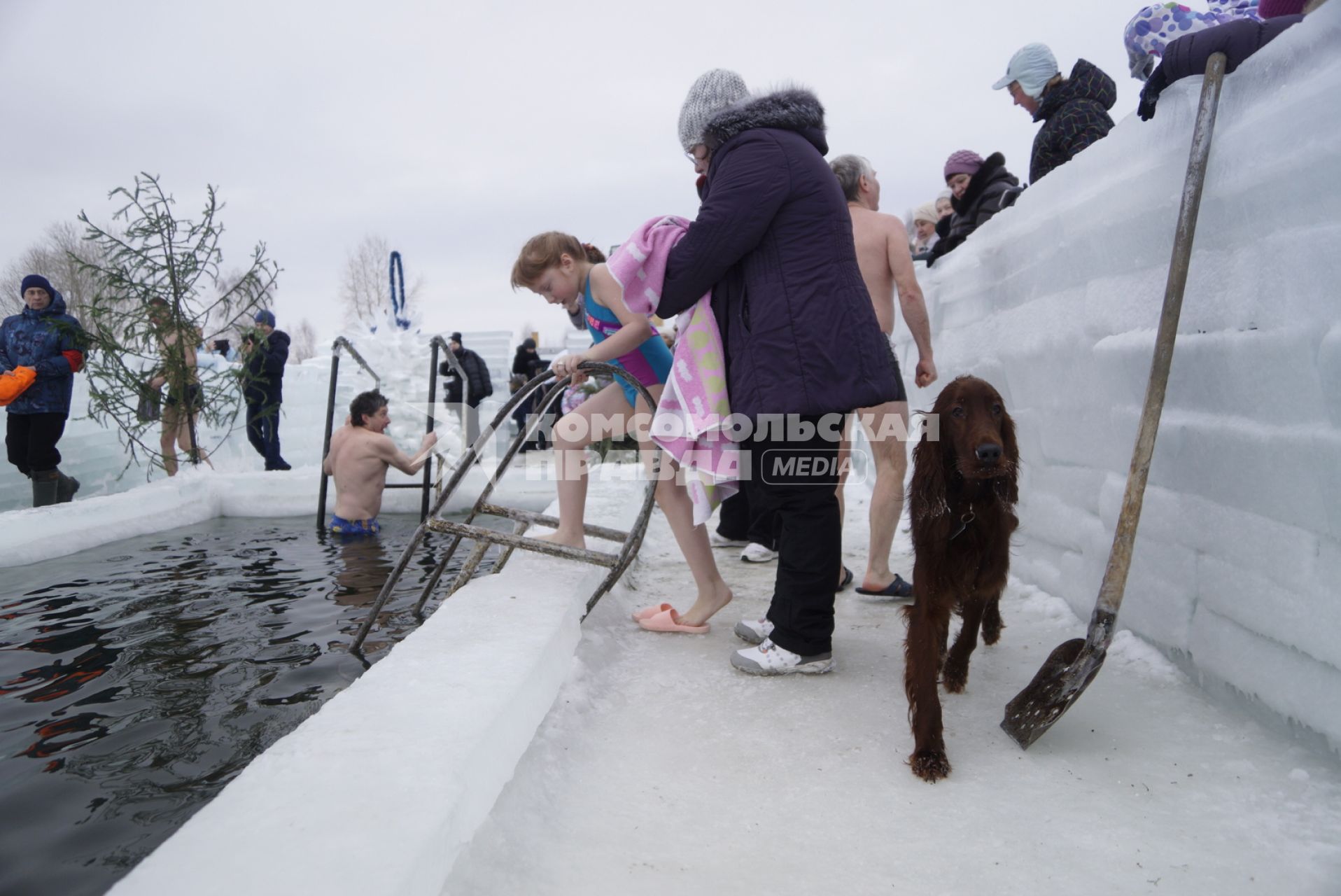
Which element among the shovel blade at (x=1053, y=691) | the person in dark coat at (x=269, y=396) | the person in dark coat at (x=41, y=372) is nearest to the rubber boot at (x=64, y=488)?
the person in dark coat at (x=41, y=372)

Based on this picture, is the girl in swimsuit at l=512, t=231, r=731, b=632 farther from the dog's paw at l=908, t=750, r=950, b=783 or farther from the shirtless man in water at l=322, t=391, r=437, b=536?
the shirtless man in water at l=322, t=391, r=437, b=536

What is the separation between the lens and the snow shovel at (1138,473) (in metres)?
1.82

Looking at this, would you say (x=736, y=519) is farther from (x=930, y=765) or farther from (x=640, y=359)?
(x=930, y=765)

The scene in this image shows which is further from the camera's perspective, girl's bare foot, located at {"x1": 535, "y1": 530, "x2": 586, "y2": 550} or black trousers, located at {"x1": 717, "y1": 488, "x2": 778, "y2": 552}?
black trousers, located at {"x1": 717, "y1": 488, "x2": 778, "y2": 552}

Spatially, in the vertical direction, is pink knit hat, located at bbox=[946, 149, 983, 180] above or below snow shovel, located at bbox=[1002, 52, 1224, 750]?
above

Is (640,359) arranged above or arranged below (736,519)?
above

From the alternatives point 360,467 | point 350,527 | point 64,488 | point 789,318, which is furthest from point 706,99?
point 64,488

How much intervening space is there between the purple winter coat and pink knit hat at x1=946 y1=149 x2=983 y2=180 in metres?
2.73

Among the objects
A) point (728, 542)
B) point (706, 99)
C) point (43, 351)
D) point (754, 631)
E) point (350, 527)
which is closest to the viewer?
point (706, 99)

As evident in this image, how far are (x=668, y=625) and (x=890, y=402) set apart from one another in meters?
1.17

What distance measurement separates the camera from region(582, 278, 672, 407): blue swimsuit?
2805 mm

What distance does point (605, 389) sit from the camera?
3084mm

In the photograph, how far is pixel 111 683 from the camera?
276 centimetres

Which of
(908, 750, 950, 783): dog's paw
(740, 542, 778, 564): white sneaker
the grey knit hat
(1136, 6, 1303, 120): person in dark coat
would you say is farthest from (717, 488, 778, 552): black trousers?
(1136, 6, 1303, 120): person in dark coat
